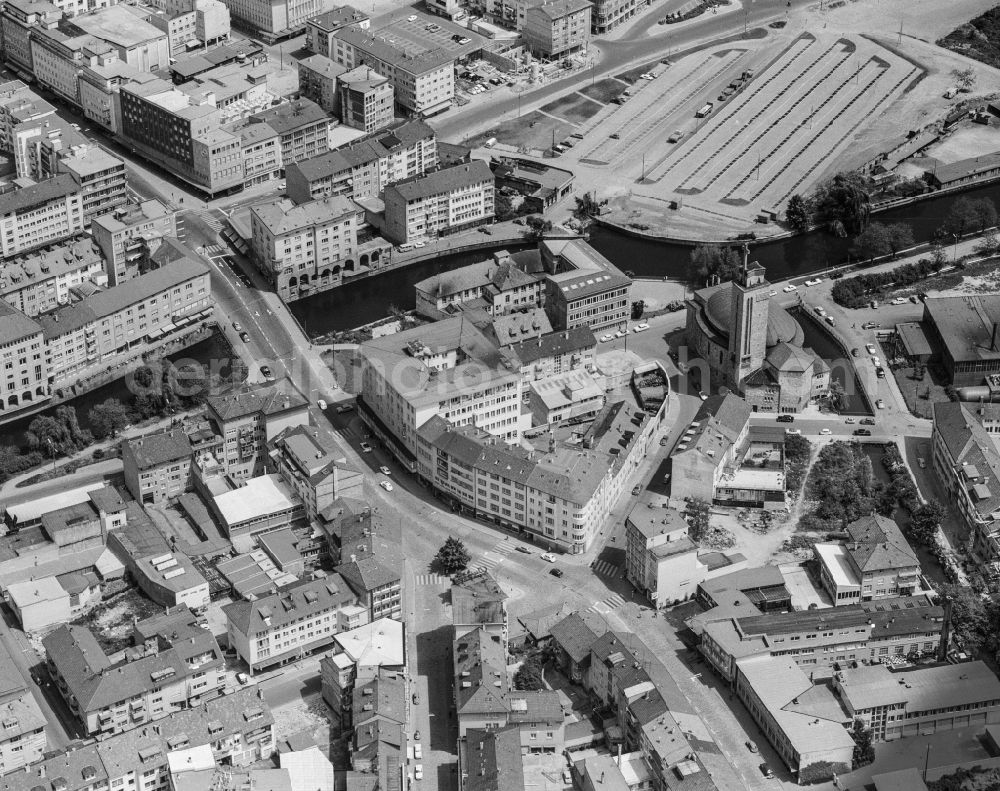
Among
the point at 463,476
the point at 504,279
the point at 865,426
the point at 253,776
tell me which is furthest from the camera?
the point at 504,279

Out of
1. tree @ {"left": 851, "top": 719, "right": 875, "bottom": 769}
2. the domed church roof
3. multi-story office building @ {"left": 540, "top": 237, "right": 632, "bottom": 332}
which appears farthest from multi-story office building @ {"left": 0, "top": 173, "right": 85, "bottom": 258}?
tree @ {"left": 851, "top": 719, "right": 875, "bottom": 769}

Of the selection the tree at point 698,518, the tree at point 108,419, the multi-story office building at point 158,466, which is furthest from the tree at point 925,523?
the tree at point 108,419

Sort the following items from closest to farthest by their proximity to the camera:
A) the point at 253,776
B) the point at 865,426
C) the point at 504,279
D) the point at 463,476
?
the point at 253,776 < the point at 463,476 < the point at 865,426 < the point at 504,279

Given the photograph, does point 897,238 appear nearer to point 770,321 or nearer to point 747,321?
point 770,321

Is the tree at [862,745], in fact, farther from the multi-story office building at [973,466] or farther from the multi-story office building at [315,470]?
the multi-story office building at [315,470]

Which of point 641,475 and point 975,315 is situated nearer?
point 641,475

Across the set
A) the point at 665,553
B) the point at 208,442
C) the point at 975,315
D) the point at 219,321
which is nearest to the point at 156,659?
the point at 208,442

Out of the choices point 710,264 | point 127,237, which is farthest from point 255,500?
point 710,264

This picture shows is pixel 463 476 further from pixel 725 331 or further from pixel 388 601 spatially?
pixel 725 331
